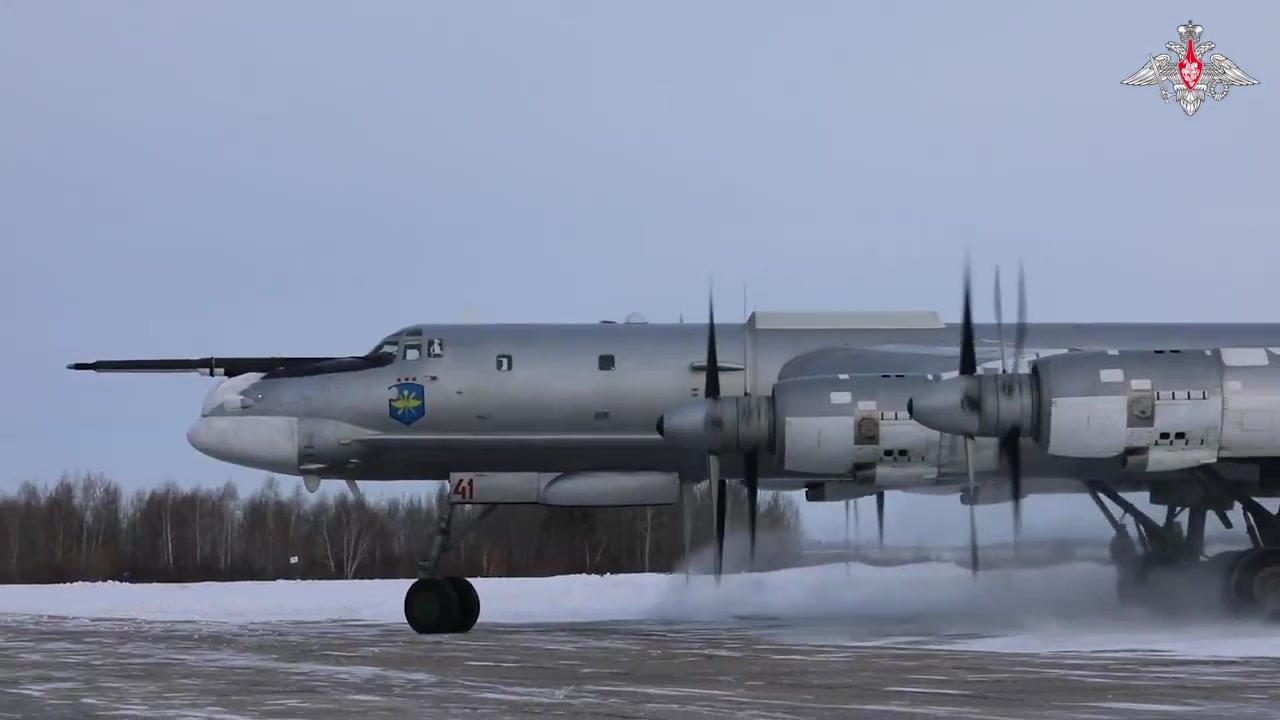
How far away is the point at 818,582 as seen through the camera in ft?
102

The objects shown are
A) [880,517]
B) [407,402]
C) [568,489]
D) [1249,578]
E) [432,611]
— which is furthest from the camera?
[407,402]

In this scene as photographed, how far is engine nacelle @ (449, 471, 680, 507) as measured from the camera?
2447cm

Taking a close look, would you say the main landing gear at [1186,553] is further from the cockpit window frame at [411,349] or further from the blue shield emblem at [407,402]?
the cockpit window frame at [411,349]

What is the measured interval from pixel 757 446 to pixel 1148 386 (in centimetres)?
554

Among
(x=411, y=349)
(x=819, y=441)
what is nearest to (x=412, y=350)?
(x=411, y=349)

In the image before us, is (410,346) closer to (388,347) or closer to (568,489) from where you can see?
(388,347)

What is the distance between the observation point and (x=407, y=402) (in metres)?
25.1

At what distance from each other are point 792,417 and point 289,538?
48044 millimetres

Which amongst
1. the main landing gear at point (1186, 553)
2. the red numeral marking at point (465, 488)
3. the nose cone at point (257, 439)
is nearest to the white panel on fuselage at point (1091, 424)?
the main landing gear at point (1186, 553)

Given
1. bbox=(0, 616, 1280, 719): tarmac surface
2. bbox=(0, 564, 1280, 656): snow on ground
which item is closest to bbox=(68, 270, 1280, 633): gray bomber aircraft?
bbox=(0, 564, 1280, 656): snow on ground

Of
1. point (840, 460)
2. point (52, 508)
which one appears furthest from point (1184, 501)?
point (52, 508)

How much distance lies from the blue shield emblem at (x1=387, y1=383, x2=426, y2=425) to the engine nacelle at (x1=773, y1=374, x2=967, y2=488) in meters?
6.34

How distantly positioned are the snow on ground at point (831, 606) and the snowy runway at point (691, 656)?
61 mm

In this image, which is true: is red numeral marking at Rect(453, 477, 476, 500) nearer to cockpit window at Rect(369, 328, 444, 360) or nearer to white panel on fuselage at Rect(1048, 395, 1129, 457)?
cockpit window at Rect(369, 328, 444, 360)
